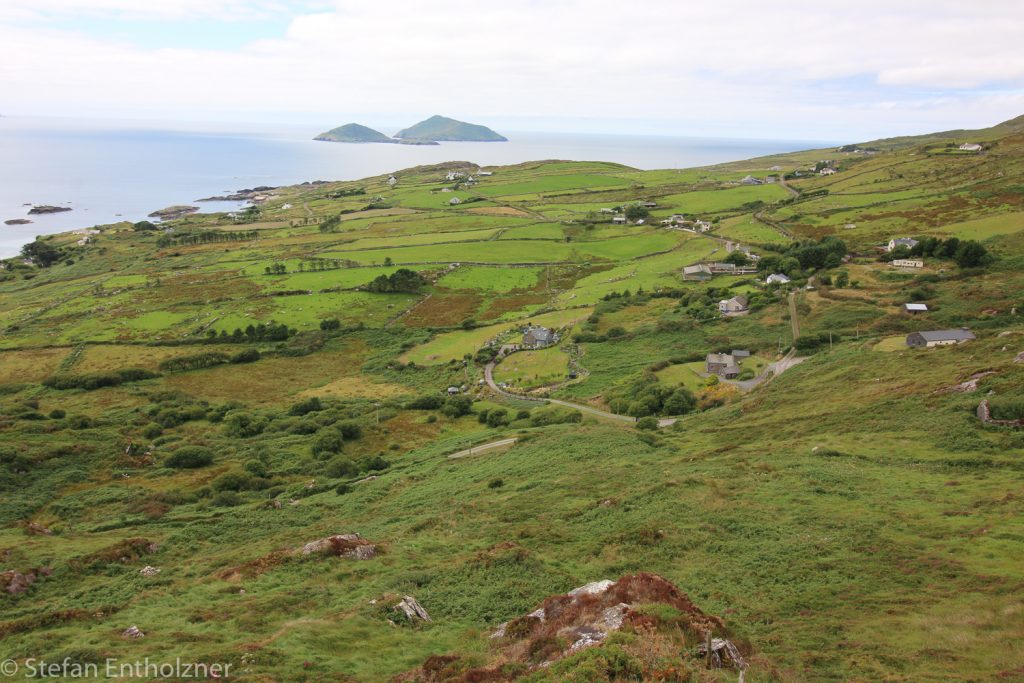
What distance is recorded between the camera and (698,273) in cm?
8331

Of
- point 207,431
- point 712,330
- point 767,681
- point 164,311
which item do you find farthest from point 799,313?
point 164,311

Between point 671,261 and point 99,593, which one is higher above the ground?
point 671,261

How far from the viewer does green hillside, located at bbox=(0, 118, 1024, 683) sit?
1616 centimetres

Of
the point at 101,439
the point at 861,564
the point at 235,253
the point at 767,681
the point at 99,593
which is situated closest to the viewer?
the point at 767,681

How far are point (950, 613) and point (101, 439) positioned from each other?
51.7 m

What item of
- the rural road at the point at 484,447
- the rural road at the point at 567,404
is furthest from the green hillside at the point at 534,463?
the rural road at the point at 484,447

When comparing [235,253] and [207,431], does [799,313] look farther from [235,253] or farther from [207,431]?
[235,253]

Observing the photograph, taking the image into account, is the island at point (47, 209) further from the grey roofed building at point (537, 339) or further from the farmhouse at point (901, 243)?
the farmhouse at point (901, 243)

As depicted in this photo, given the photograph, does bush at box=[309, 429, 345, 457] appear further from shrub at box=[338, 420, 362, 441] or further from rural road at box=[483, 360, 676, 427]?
rural road at box=[483, 360, 676, 427]

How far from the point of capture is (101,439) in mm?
43688

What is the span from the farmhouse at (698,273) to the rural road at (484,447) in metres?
50.5

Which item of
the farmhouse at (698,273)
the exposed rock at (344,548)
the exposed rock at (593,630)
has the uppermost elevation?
the farmhouse at (698,273)

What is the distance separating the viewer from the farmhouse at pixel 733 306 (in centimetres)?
6750

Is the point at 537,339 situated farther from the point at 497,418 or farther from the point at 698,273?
the point at 698,273
